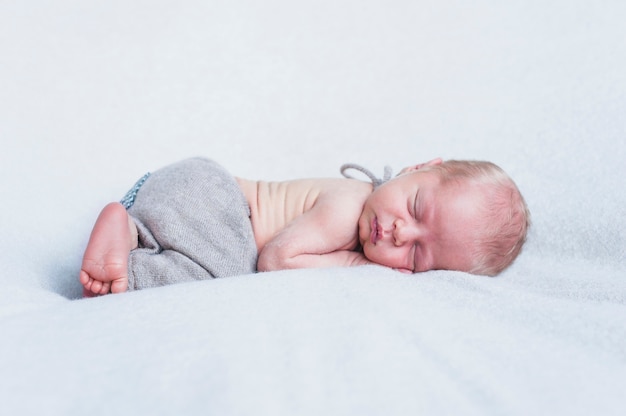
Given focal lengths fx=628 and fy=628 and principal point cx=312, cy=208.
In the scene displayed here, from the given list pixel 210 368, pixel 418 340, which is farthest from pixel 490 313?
pixel 210 368

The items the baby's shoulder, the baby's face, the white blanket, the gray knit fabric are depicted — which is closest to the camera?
the white blanket

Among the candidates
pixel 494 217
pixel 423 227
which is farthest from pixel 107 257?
pixel 494 217

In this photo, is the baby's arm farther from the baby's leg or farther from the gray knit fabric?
the baby's leg

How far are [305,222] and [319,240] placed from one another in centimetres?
6

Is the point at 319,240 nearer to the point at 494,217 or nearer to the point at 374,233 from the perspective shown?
the point at 374,233

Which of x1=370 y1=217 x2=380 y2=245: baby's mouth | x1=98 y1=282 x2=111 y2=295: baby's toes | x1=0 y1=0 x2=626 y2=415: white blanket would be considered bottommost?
x1=98 y1=282 x2=111 y2=295: baby's toes

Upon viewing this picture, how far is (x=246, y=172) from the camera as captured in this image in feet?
7.27

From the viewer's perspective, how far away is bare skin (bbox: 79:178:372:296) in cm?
153

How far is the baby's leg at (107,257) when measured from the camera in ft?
4.03

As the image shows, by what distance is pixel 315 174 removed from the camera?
222 cm

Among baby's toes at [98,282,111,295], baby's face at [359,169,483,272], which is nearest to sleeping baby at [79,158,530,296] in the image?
baby's face at [359,169,483,272]

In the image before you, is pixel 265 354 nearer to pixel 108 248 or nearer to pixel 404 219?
pixel 108 248

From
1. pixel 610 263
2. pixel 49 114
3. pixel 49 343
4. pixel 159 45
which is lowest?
pixel 610 263

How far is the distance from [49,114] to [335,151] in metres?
0.96
